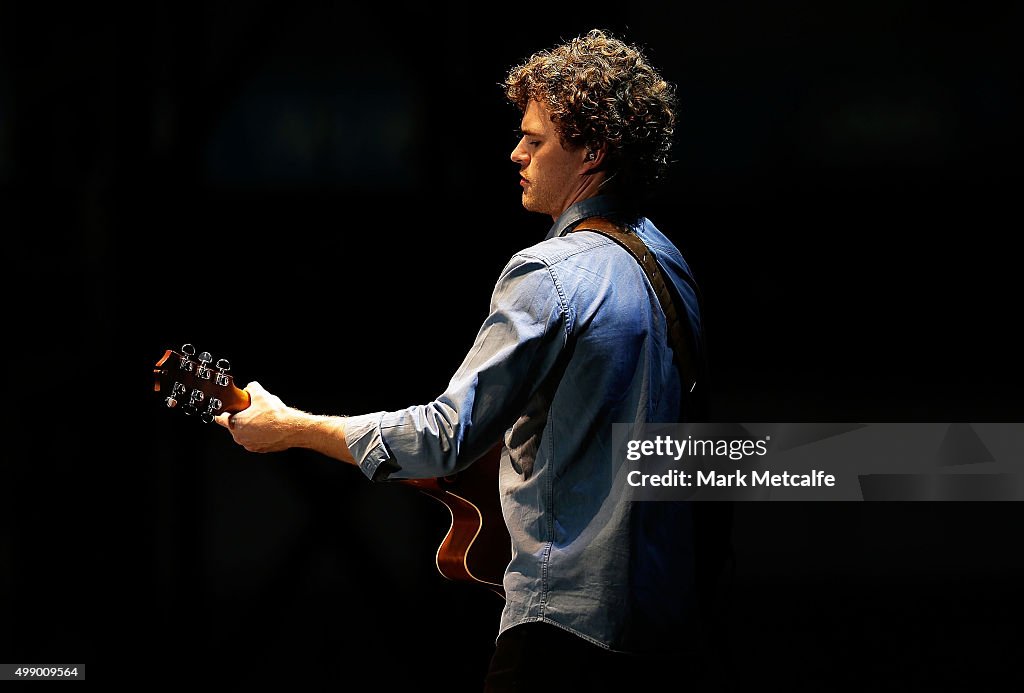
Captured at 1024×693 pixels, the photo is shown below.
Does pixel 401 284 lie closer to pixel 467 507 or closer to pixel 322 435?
pixel 467 507

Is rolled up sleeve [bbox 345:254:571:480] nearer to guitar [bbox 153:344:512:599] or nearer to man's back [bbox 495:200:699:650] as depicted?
man's back [bbox 495:200:699:650]

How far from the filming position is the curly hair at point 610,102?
6.75 ft

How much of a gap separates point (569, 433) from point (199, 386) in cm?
70

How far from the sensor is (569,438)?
1.90m

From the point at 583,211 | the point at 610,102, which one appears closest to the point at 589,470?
the point at 583,211

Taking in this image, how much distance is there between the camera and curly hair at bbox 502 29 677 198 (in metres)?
2.06

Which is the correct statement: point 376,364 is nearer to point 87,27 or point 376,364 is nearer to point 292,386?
point 292,386

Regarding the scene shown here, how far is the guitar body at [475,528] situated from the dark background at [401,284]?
124cm


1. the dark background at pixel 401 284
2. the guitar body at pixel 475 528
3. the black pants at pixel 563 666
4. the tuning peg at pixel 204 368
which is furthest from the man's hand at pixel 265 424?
the dark background at pixel 401 284

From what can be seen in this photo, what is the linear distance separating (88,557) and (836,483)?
2.19 metres

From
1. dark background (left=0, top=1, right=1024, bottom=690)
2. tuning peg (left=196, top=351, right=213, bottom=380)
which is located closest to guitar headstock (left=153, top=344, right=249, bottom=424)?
tuning peg (left=196, top=351, right=213, bottom=380)

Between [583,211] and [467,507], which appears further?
[467,507]

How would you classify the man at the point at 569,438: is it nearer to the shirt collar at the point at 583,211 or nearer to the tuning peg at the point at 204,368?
the shirt collar at the point at 583,211

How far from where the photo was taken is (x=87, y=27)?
3.39 metres
